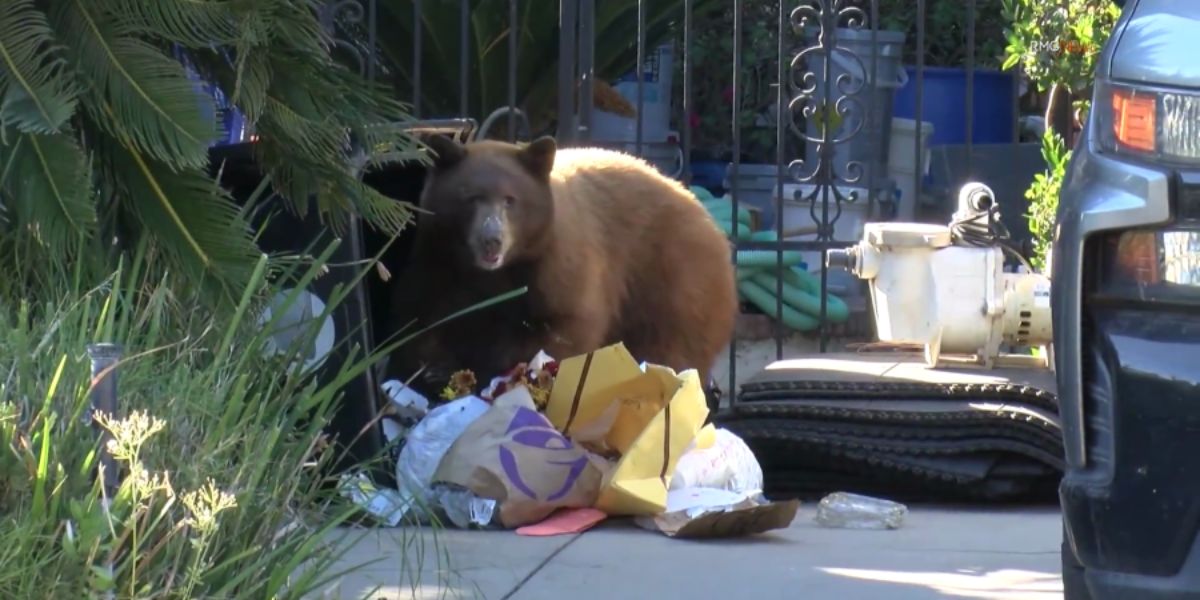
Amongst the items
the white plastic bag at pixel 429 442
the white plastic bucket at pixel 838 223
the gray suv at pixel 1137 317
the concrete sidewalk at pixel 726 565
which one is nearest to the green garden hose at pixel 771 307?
the white plastic bucket at pixel 838 223

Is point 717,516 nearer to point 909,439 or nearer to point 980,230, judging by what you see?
point 909,439

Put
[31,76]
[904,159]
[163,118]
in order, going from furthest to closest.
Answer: [904,159]
[163,118]
[31,76]

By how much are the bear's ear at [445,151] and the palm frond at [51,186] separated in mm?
2194

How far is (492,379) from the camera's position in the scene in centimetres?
557

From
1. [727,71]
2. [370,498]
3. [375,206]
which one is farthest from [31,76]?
[727,71]

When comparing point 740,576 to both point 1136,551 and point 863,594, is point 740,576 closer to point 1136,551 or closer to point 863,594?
point 863,594

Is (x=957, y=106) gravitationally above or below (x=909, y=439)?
above

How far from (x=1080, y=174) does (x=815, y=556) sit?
1.87 meters

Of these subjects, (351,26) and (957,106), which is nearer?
(351,26)

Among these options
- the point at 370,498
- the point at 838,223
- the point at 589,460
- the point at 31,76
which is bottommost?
the point at 838,223

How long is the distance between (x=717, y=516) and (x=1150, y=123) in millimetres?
2111

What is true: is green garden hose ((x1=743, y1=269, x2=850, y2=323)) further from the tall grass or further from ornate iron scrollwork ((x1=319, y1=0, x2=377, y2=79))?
the tall grass

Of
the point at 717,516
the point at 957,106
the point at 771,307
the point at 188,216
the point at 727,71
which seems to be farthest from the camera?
the point at 727,71

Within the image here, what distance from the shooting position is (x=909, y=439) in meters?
5.30
